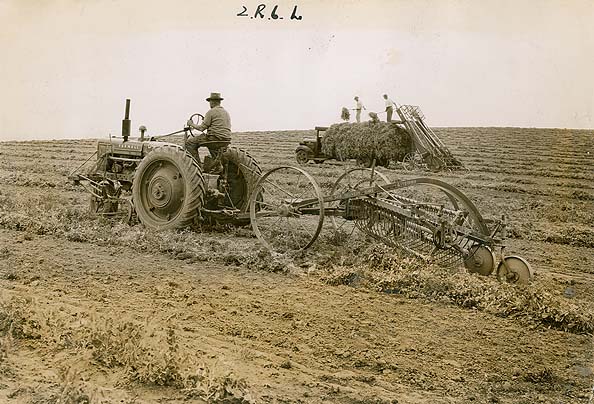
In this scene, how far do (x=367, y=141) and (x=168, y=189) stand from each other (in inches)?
305

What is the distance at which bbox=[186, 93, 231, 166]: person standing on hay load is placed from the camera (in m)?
→ 6.73

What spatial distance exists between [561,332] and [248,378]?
239 centimetres

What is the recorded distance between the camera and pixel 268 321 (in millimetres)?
4062

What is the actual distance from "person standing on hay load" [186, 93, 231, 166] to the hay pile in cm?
694

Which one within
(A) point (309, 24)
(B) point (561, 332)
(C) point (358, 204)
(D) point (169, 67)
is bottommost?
(B) point (561, 332)

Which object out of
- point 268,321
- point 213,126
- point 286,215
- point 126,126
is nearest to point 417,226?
point 286,215

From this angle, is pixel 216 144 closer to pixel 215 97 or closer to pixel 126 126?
pixel 215 97

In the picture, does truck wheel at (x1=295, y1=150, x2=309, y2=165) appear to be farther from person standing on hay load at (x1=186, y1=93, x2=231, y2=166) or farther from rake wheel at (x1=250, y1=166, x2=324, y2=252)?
person standing on hay load at (x1=186, y1=93, x2=231, y2=166)

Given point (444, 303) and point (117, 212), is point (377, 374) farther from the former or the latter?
point (117, 212)

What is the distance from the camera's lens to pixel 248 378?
10.5ft

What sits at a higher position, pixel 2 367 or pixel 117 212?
pixel 117 212

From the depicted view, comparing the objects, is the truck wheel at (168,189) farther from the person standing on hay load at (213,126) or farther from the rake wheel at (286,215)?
the rake wheel at (286,215)

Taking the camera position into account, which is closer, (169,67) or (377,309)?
(377,309)

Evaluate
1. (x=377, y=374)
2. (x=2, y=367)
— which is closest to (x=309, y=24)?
(x=377, y=374)
